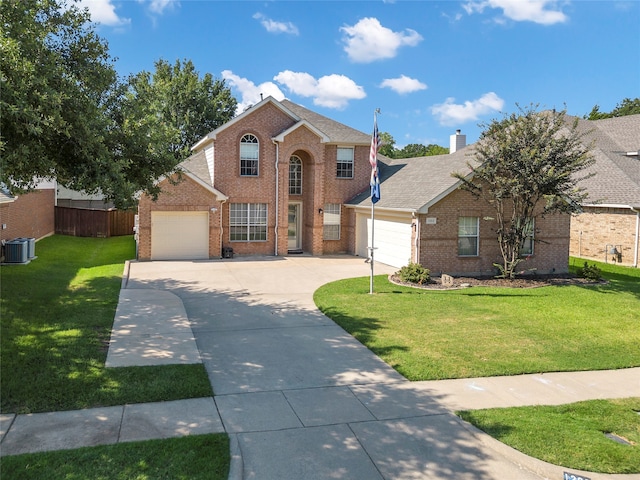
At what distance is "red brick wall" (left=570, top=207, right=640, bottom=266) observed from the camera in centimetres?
2292

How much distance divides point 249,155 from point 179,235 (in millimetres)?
4965

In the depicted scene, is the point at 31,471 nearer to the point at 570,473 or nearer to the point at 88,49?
the point at 570,473

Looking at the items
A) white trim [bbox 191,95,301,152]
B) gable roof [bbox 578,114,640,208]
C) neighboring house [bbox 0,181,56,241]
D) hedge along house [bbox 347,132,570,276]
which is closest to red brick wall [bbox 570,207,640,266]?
gable roof [bbox 578,114,640,208]

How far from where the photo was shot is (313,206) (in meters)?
24.7

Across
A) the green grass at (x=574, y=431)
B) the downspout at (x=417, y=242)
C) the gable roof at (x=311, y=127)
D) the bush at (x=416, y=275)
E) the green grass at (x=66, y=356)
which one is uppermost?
the gable roof at (x=311, y=127)

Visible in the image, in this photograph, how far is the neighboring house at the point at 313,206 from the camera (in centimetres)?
1928

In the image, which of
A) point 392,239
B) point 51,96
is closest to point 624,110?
point 392,239

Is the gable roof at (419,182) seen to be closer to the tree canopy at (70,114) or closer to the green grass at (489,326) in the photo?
the green grass at (489,326)

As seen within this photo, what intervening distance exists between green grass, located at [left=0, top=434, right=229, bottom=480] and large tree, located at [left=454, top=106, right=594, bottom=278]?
14.3 m

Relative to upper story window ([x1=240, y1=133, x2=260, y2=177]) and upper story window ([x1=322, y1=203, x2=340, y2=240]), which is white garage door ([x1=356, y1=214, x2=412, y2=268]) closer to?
upper story window ([x1=322, y1=203, x2=340, y2=240])

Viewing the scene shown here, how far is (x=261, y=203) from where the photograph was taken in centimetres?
2403

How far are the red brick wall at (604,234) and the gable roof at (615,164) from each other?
62 cm

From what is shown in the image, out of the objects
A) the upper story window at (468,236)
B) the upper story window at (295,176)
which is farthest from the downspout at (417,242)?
the upper story window at (295,176)

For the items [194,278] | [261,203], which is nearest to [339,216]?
[261,203]
